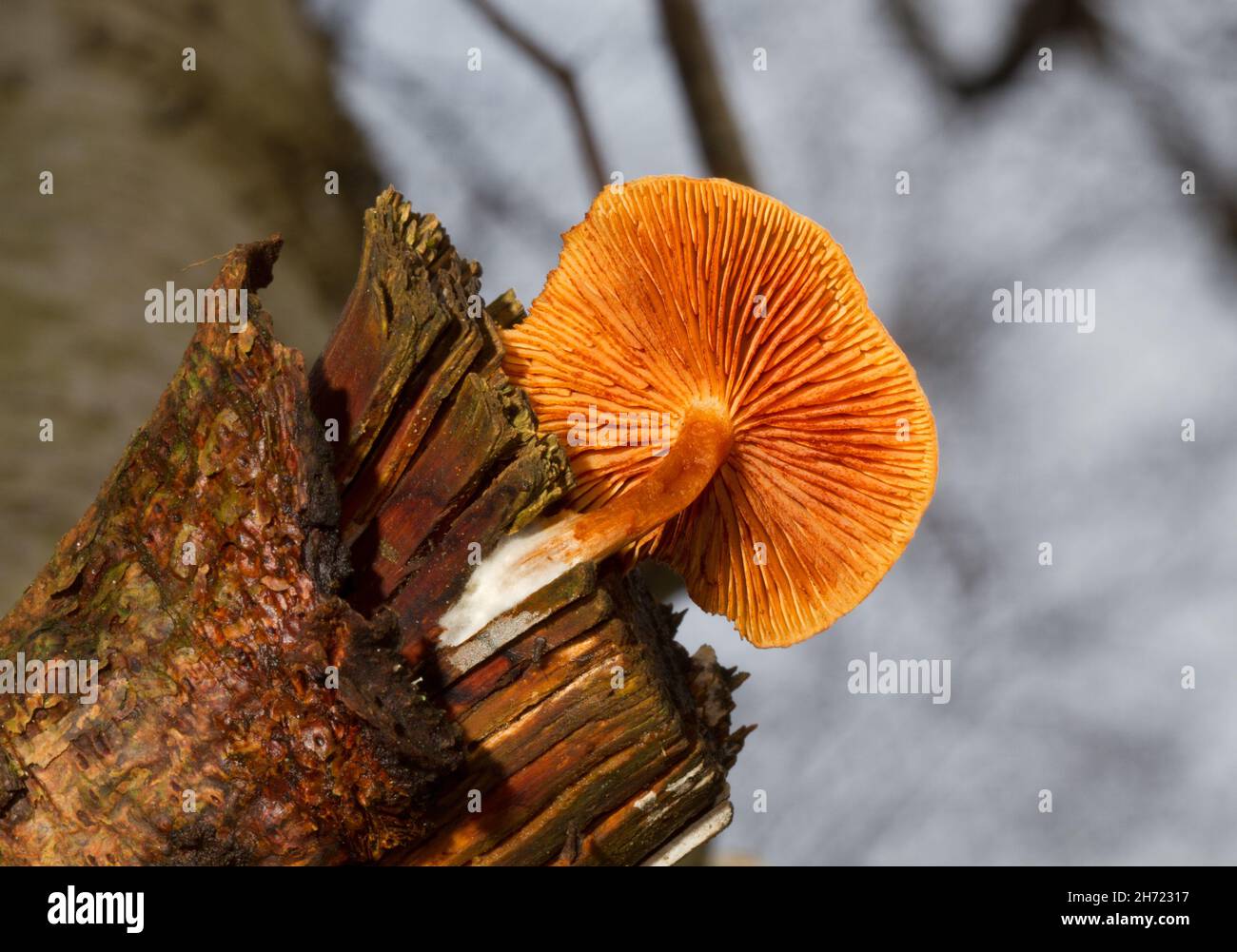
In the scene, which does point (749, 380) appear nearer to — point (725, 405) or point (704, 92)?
point (725, 405)

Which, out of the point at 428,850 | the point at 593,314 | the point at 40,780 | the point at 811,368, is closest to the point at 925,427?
the point at 811,368

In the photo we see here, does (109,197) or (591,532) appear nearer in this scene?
(591,532)

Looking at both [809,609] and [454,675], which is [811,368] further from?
[454,675]

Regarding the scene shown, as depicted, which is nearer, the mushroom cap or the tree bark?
the tree bark

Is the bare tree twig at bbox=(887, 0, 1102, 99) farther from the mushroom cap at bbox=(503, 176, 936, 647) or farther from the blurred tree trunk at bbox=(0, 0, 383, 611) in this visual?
the mushroom cap at bbox=(503, 176, 936, 647)

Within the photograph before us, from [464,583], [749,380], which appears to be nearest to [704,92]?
[749,380]

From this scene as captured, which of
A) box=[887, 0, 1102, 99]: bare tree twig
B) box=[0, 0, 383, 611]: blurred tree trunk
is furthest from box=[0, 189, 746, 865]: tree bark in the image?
box=[887, 0, 1102, 99]: bare tree twig

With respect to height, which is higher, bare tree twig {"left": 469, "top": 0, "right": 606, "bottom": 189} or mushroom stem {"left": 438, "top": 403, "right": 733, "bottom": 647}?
bare tree twig {"left": 469, "top": 0, "right": 606, "bottom": 189}
